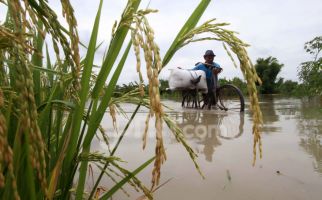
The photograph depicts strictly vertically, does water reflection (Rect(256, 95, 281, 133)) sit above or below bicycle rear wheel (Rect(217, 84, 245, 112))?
below

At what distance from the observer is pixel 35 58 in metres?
1.33

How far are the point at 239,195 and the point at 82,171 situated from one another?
1.32 metres

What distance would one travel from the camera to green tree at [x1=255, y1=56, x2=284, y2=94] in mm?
28578

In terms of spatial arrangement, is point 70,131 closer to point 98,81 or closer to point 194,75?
point 98,81

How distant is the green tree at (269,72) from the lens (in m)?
28.6

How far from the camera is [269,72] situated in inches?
1128

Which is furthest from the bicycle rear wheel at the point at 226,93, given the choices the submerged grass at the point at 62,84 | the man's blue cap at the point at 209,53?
the submerged grass at the point at 62,84

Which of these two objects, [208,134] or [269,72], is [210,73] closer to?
[208,134]

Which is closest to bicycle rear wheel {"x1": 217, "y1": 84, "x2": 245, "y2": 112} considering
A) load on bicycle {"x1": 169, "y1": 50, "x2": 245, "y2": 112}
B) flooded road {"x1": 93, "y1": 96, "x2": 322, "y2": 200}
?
load on bicycle {"x1": 169, "y1": 50, "x2": 245, "y2": 112}

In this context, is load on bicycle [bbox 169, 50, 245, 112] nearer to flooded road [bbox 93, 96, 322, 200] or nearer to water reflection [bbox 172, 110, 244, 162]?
water reflection [bbox 172, 110, 244, 162]

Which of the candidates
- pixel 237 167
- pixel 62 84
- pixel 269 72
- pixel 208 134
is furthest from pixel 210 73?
pixel 269 72

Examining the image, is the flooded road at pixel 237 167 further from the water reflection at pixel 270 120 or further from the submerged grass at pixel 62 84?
the submerged grass at pixel 62 84

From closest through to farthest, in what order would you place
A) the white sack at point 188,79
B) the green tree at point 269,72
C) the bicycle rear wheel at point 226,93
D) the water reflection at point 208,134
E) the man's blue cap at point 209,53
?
the water reflection at point 208,134 → the bicycle rear wheel at point 226,93 → the man's blue cap at point 209,53 → the white sack at point 188,79 → the green tree at point 269,72

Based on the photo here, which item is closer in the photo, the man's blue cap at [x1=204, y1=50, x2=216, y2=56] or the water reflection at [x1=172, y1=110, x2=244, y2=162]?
the water reflection at [x1=172, y1=110, x2=244, y2=162]
